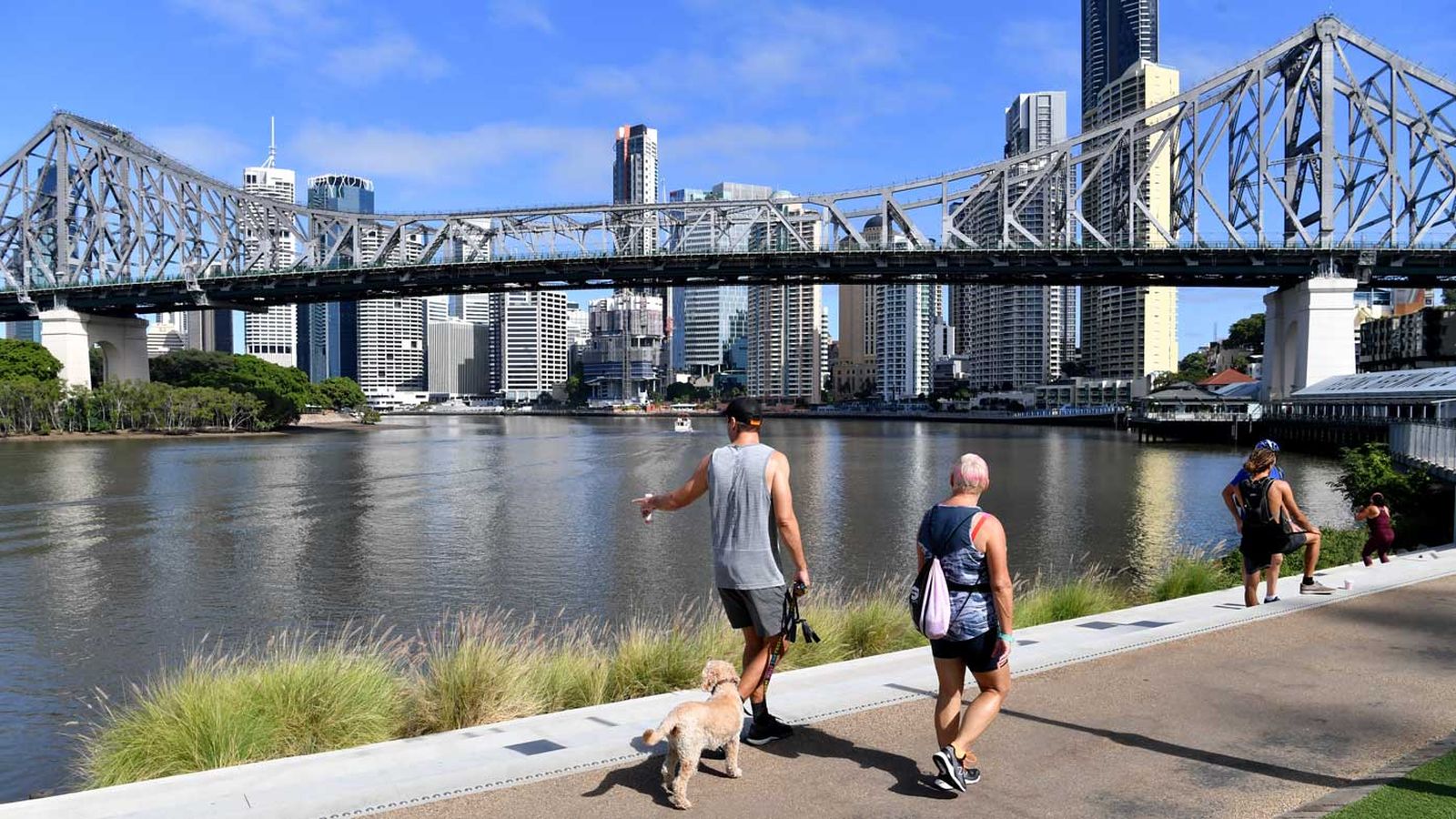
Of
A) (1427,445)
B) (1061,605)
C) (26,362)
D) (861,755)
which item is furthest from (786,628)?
(26,362)

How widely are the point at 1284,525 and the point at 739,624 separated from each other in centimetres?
653

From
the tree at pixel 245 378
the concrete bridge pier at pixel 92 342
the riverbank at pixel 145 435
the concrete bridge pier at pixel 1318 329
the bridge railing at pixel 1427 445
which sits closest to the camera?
the bridge railing at pixel 1427 445

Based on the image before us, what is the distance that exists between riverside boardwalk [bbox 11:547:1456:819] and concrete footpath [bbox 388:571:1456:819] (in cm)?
2

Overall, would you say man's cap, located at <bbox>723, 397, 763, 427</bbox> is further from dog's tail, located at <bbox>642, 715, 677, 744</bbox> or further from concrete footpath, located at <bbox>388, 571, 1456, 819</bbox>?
concrete footpath, located at <bbox>388, 571, 1456, 819</bbox>

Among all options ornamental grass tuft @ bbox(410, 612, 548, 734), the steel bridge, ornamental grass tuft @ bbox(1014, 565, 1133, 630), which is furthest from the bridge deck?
ornamental grass tuft @ bbox(410, 612, 548, 734)

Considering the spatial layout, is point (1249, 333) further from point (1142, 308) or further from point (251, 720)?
point (251, 720)

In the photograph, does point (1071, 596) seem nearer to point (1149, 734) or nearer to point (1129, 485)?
point (1149, 734)

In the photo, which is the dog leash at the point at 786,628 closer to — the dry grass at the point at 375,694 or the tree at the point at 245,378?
the dry grass at the point at 375,694

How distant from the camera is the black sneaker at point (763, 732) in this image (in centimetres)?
640

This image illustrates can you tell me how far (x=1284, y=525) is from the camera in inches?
400

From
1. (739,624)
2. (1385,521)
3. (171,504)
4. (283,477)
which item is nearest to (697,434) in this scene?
(283,477)

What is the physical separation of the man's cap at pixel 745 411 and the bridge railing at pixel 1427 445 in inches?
790

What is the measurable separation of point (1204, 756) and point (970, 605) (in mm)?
1843

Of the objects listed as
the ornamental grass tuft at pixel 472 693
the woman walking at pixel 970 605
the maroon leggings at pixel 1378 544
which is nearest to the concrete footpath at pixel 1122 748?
the woman walking at pixel 970 605
